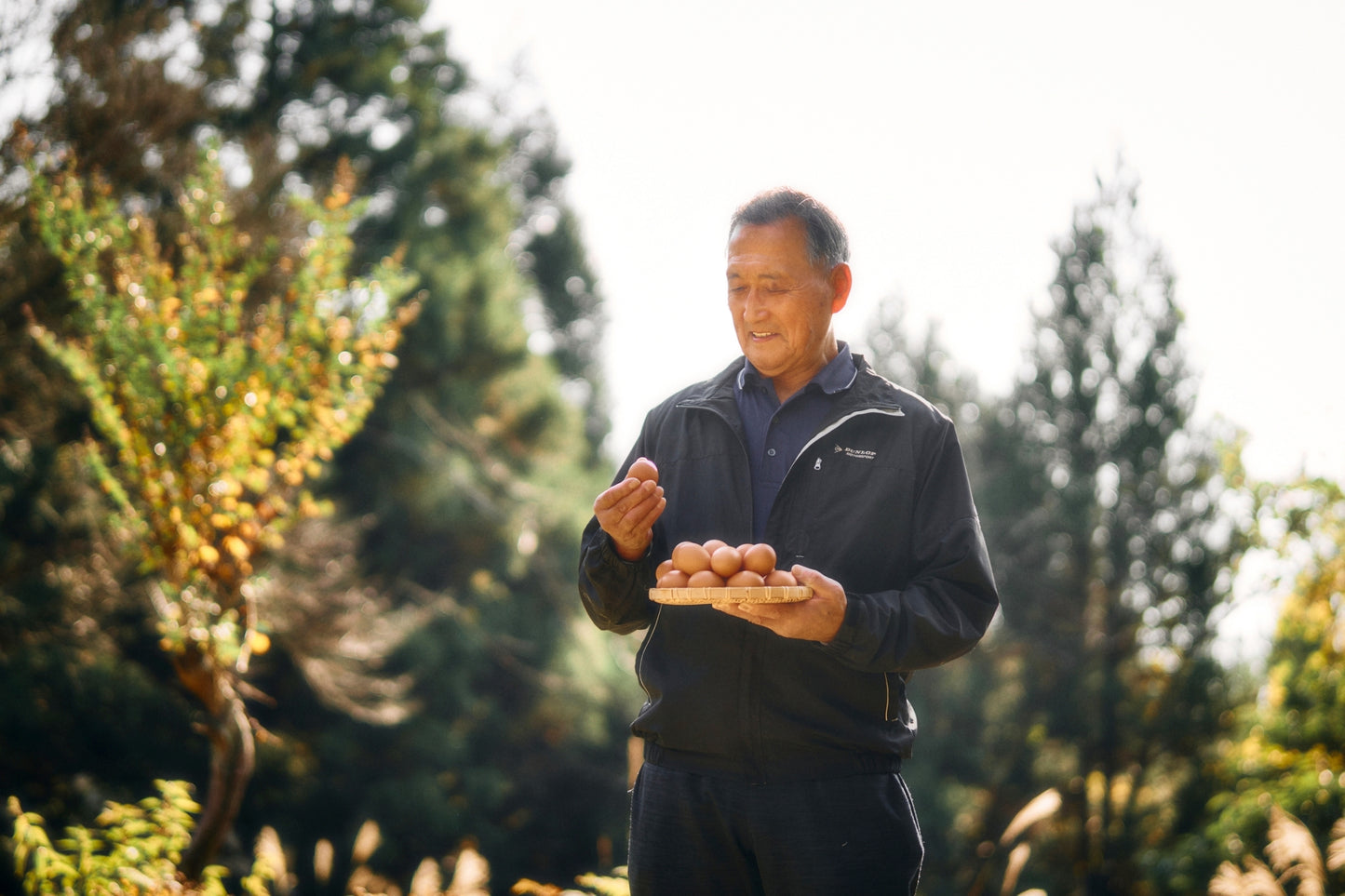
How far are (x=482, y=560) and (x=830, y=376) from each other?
1283cm

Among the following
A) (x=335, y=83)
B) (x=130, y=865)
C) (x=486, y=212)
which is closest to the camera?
(x=130, y=865)

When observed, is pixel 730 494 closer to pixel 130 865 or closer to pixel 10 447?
pixel 130 865

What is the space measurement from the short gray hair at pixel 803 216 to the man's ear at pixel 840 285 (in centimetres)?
2

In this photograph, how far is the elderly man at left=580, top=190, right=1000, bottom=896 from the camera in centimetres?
174

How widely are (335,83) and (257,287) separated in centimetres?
475

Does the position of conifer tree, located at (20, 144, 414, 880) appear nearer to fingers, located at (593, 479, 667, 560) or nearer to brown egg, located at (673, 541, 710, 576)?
fingers, located at (593, 479, 667, 560)

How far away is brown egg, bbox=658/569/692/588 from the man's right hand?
117 millimetres

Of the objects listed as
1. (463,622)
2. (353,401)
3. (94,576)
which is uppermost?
(353,401)

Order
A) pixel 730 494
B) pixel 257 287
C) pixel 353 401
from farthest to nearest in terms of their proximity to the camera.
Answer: pixel 257 287 → pixel 353 401 → pixel 730 494

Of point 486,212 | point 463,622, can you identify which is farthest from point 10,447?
point 486,212

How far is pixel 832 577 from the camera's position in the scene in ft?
6.21

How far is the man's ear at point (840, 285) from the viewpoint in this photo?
2.04 meters

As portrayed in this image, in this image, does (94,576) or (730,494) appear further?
(94,576)

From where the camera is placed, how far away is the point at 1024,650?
1862cm
